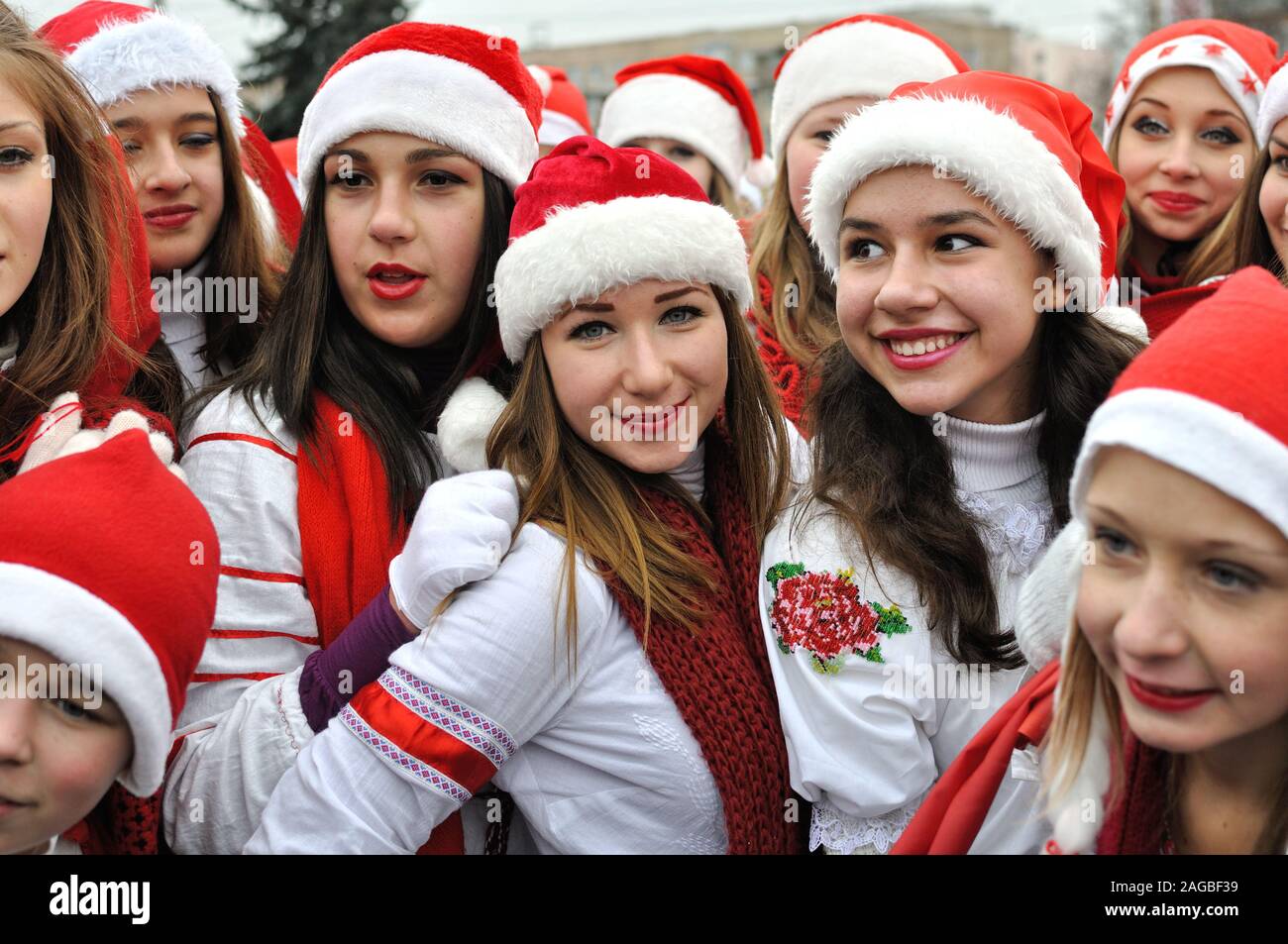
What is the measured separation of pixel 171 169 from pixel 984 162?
7.28ft

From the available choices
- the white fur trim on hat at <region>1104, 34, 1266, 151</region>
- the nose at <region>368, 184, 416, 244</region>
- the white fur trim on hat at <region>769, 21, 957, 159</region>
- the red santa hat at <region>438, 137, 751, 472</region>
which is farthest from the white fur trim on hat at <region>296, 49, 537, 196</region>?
the white fur trim on hat at <region>1104, 34, 1266, 151</region>

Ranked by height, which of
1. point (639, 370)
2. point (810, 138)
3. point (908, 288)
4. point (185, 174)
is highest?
point (810, 138)

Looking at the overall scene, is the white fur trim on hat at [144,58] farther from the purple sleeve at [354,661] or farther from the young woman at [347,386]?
A: the purple sleeve at [354,661]

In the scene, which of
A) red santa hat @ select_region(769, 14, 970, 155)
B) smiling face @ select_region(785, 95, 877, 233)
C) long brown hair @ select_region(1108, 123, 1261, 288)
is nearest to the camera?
long brown hair @ select_region(1108, 123, 1261, 288)

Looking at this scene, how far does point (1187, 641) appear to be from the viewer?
1748mm

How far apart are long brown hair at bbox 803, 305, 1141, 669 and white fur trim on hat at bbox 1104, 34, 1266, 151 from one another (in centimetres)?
210

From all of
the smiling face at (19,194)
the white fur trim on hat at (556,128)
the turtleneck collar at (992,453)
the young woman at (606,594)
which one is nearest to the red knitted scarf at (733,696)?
the young woman at (606,594)

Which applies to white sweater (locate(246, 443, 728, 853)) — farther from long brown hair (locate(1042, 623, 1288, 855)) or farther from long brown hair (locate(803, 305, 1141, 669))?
long brown hair (locate(1042, 623, 1288, 855))

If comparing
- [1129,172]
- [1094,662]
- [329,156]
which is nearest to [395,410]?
[329,156]

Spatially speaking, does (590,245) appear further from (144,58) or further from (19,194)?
(144,58)

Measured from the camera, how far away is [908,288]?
2.65 m

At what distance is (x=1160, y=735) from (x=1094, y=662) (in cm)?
18

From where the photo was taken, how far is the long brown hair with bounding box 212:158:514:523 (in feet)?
10.00

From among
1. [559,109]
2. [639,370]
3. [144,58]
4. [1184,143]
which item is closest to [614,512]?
[639,370]
